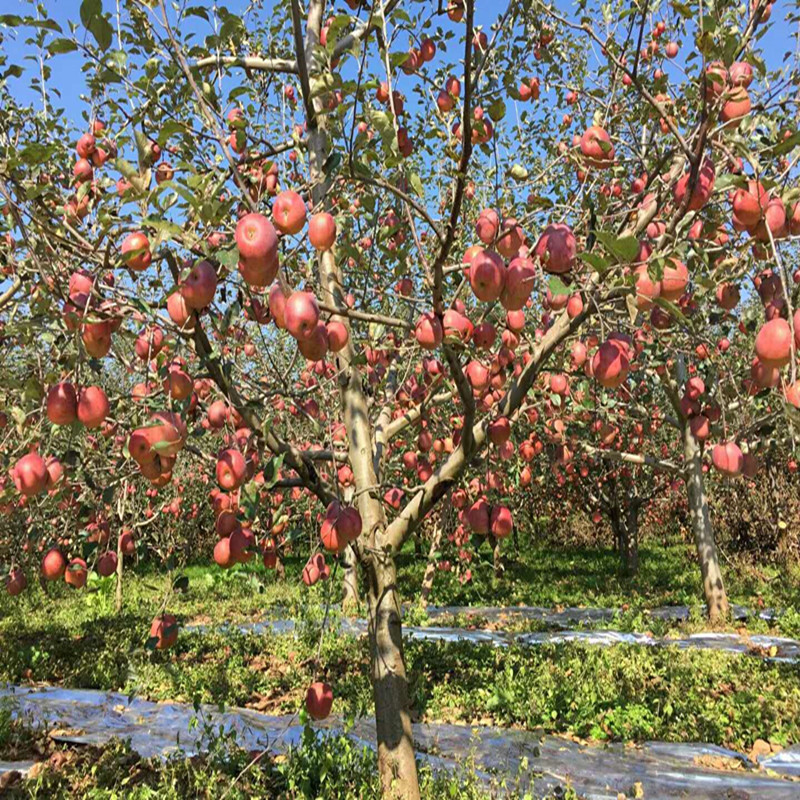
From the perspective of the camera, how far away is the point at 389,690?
2.99 meters

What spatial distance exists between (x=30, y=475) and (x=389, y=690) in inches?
73.6

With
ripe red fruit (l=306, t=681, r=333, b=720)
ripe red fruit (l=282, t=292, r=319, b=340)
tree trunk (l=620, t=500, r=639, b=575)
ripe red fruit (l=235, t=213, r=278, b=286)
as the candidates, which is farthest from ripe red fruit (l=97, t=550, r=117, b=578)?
tree trunk (l=620, t=500, r=639, b=575)

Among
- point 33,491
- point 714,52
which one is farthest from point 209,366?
point 714,52

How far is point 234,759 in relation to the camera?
394 cm

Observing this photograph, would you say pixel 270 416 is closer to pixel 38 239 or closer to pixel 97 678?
pixel 38 239

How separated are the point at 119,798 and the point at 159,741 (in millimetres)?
1090

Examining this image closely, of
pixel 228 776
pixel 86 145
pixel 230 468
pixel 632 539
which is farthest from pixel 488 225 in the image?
pixel 632 539

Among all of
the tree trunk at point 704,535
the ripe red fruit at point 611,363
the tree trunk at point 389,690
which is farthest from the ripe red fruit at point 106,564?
the tree trunk at point 704,535

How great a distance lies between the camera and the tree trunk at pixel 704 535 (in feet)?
26.2

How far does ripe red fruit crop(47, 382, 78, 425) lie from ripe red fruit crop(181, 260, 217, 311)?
0.43m

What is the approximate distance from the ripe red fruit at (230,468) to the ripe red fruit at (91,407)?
21.2 inches

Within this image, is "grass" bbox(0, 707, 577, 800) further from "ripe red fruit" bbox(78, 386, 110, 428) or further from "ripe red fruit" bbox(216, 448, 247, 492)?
"ripe red fruit" bbox(78, 386, 110, 428)

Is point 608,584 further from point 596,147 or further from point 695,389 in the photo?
point 596,147

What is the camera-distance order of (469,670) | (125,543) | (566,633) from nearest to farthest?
(125,543), (469,670), (566,633)
